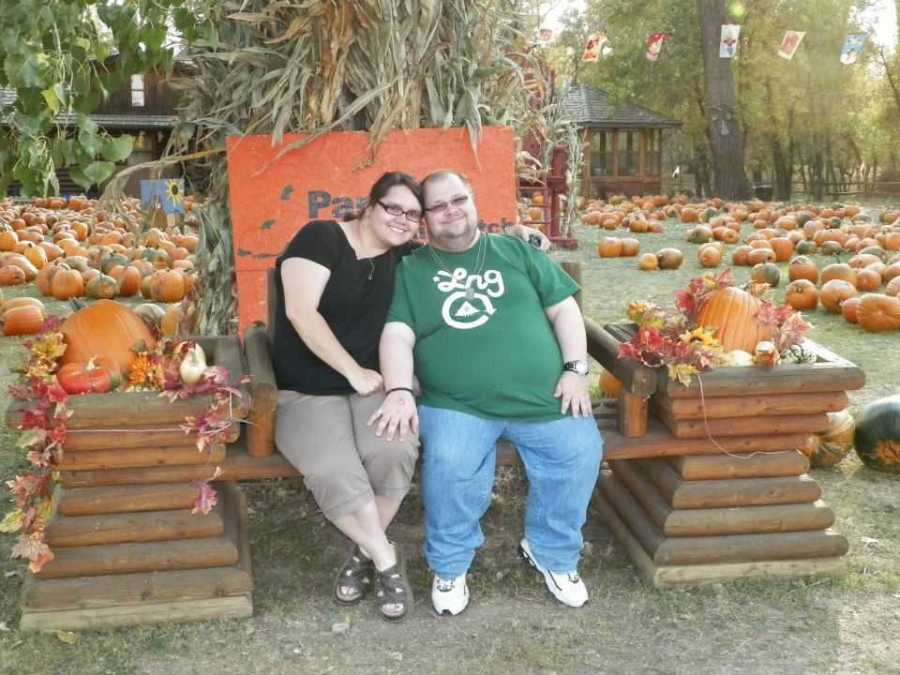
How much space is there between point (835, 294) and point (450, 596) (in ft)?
20.7

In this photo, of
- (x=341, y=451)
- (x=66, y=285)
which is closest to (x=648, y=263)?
(x=66, y=285)

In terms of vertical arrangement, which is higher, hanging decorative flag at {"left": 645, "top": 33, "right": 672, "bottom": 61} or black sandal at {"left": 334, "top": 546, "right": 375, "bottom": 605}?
hanging decorative flag at {"left": 645, "top": 33, "right": 672, "bottom": 61}

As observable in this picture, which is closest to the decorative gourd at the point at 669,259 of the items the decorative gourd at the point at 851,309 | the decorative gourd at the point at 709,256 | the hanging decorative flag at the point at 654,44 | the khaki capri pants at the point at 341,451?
the decorative gourd at the point at 709,256

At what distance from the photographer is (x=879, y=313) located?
26.4 ft

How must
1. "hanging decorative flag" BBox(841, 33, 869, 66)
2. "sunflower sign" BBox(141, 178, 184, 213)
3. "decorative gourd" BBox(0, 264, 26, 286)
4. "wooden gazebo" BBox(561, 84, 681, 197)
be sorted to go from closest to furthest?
1. "sunflower sign" BBox(141, 178, 184, 213)
2. "decorative gourd" BBox(0, 264, 26, 286)
3. "hanging decorative flag" BBox(841, 33, 869, 66)
4. "wooden gazebo" BBox(561, 84, 681, 197)

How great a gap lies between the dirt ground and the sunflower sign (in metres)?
1.95

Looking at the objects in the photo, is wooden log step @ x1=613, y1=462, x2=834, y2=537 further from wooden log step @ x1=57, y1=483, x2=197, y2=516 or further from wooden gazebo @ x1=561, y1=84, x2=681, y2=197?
wooden gazebo @ x1=561, y1=84, x2=681, y2=197

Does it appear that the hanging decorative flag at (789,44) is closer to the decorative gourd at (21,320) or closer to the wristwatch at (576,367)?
the decorative gourd at (21,320)

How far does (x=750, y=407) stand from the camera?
3.66 meters

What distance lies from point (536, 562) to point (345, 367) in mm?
1009

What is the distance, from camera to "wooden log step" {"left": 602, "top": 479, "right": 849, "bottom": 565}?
375 cm

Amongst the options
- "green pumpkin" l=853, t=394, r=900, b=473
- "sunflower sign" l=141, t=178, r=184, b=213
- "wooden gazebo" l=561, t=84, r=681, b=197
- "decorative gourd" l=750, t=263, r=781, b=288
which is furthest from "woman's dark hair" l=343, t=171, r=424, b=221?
"wooden gazebo" l=561, t=84, r=681, b=197

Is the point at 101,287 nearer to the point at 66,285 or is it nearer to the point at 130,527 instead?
the point at 66,285

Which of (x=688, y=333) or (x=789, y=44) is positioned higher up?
(x=789, y=44)
